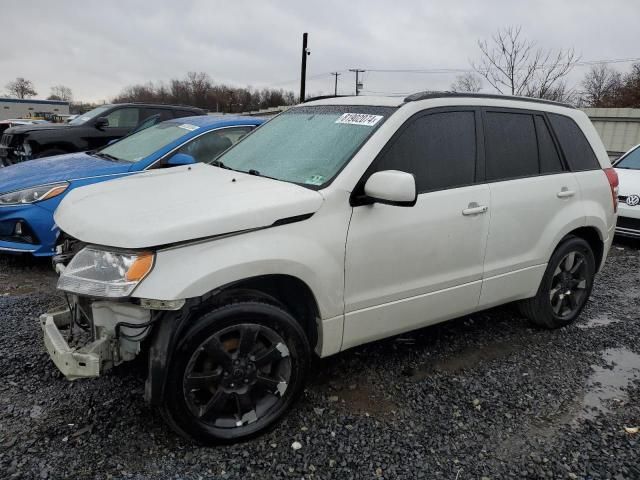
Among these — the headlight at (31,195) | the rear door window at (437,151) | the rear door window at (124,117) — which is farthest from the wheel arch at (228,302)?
the rear door window at (124,117)

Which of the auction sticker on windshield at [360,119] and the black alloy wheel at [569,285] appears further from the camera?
the black alloy wheel at [569,285]

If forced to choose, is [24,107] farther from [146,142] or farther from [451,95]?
[451,95]

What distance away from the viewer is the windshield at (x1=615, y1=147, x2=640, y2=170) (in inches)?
315

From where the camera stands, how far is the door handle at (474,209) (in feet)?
10.4

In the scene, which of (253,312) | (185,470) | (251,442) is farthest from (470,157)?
(185,470)

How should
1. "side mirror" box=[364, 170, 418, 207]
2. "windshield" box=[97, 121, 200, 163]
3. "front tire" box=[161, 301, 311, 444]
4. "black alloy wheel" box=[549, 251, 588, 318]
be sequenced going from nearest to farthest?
"front tire" box=[161, 301, 311, 444], "side mirror" box=[364, 170, 418, 207], "black alloy wheel" box=[549, 251, 588, 318], "windshield" box=[97, 121, 200, 163]

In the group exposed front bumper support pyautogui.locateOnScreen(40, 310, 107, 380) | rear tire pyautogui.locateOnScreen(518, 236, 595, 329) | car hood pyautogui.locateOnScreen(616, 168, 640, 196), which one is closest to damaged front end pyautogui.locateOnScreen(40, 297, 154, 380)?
exposed front bumper support pyautogui.locateOnScreen(40, 310, 107, 380)

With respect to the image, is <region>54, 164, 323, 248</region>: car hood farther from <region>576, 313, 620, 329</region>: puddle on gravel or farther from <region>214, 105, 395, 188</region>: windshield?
<region>576, 313, 620, 329</region>: puddle on gravel

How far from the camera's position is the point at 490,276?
344 centimetres

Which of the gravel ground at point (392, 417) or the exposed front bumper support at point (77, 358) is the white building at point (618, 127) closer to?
the gravel ground at point (392, 417)

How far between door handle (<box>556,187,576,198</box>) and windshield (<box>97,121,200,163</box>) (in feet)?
12.7

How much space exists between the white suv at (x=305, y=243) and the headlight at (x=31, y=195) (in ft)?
6.51

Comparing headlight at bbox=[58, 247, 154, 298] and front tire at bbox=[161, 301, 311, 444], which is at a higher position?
headlight at bbox=[58, 247, 154, 298]

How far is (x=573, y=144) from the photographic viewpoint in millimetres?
3986
